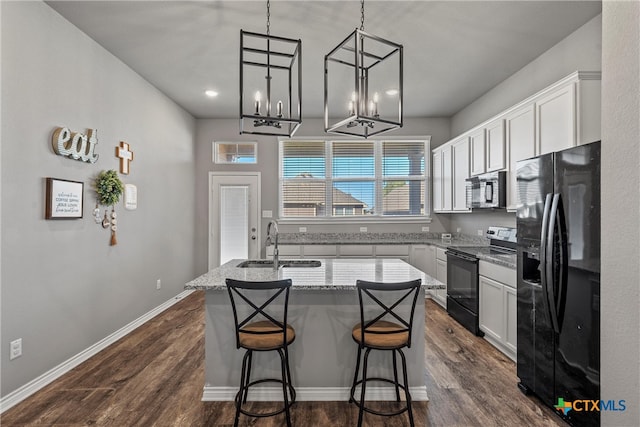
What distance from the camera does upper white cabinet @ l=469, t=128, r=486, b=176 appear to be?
13.4 ft

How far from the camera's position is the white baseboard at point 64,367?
2.37 metres

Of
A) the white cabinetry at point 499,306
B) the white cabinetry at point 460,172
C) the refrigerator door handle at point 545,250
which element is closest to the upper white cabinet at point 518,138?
the white cabinetry at point 499,306

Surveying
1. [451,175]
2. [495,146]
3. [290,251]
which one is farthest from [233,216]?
[495,146]

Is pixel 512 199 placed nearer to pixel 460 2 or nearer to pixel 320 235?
pixel 460 2

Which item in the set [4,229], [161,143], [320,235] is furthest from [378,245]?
[4,229]

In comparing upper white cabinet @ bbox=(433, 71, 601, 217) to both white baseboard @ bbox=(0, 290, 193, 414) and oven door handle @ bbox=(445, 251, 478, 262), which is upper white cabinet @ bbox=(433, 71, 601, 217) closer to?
oven door handle @ bbox=(445, 251, 478, 262)

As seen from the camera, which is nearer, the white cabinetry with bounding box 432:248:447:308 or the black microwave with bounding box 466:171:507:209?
the black microwave with bounding box 466:171:507:209

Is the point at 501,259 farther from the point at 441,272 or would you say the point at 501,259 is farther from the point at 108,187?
the point at 108,187

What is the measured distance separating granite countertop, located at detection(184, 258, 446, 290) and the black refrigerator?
0.72 m

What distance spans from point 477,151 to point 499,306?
6.41 ft

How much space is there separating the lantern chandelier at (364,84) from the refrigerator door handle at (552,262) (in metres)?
1.11

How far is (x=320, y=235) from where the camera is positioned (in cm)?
595

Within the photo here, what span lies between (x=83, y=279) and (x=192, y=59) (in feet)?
8.13

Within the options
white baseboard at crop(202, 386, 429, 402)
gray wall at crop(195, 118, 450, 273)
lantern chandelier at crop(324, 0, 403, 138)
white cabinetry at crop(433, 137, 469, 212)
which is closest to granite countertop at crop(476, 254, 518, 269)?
white cabinetry at crop(433, 137, 469, 212)
